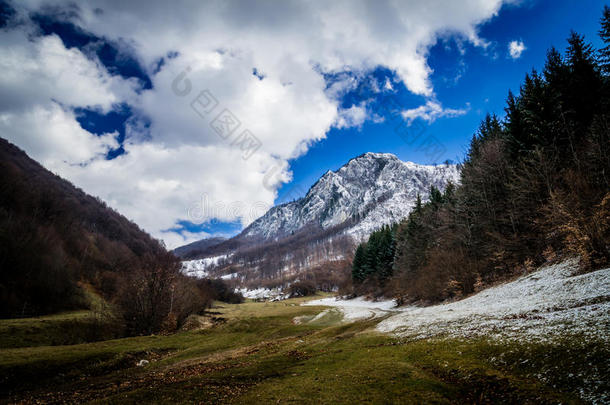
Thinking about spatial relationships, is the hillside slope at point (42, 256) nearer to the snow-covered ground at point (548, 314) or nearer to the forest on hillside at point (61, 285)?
the forest on hillside at point (61, 285)

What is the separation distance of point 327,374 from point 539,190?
3692 cm

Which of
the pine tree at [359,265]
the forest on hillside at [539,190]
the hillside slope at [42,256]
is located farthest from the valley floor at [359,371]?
the pine tree at [359,265]

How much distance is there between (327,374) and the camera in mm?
14180

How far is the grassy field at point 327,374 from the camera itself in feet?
29.1

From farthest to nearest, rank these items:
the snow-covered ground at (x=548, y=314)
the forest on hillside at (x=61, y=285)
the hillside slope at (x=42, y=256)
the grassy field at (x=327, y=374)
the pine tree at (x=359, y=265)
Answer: the pine tree at (x=359, y=265), the hillside slope at (x=42, y=256), the forest on hillside at (x=61, y=285), the snow-covered ground at (x=548, y=314), the grassy field at (x=327, y=374)

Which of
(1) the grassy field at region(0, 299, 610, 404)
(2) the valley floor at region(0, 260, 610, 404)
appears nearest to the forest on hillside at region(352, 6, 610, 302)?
(2) the valley floor at region(0, 260, 610, 404)

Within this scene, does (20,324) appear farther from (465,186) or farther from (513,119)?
(513,119)

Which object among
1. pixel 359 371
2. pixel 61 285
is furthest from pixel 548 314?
pixel 61 285

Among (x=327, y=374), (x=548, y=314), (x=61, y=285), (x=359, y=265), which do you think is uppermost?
(x=61, y=285)

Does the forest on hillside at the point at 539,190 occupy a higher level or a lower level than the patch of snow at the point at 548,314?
higher

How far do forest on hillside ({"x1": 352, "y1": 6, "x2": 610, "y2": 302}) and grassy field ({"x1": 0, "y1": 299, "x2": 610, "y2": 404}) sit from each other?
18113 millimetres

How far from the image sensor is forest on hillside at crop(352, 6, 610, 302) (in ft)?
80.8

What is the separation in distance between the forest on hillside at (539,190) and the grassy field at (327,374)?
18113 millimetres

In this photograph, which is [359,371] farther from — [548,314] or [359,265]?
[359,265]
